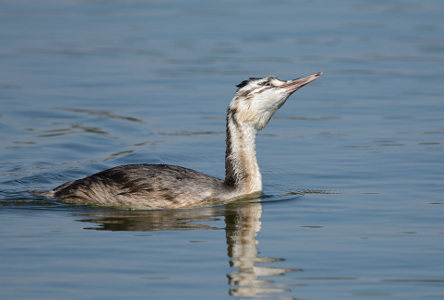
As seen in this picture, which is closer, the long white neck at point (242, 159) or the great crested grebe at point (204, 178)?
the great crested grebe at point (204, 178)

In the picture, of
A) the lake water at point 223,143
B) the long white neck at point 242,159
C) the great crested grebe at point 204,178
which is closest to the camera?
the lake water at point 223,143

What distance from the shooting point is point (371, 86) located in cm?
2352

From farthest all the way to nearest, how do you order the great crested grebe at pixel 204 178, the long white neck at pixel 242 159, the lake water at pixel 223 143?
the long white neck at pixel 242 159
the great crested grebe at pixel 204 178
the lake water at pixel 223 143

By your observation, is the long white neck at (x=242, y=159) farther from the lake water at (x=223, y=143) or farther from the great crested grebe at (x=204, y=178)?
the lake water at (x=223, y=143)

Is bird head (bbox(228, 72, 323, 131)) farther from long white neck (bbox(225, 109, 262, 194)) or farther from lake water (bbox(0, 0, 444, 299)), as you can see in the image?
lake water (bbox(0, 0, 444, 299))

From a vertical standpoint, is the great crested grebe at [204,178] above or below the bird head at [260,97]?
below

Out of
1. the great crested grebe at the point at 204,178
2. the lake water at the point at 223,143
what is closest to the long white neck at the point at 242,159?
the great crested grebe at the point at 204,178

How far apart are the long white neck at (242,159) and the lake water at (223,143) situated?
0.33 meters

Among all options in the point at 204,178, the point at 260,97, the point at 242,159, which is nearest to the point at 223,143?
the point at 242,159

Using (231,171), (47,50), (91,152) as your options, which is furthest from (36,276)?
(47,50)

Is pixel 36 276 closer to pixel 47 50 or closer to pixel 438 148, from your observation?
pixel 438 148

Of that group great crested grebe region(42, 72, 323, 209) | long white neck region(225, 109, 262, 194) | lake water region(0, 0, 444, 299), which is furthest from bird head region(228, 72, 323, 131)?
lake water region(0, 0, 444, 299)

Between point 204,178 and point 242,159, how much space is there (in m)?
0.70

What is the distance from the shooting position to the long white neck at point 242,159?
1489cm
